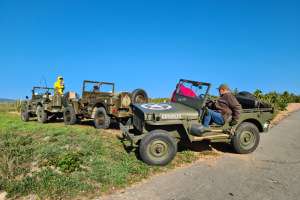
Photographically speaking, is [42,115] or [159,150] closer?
[159,150]

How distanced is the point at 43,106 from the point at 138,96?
6.91 m

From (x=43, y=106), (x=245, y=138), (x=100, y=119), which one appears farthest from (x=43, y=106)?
(x=245, y=138)

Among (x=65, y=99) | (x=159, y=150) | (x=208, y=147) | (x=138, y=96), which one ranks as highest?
(x=138, y=96)

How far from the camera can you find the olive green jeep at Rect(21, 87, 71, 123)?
11359 millimetres

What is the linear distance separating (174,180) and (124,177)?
102 cm

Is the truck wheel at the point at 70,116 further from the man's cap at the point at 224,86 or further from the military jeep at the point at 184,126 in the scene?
the man's cap at the point at 224,86

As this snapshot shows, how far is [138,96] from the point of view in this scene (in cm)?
862

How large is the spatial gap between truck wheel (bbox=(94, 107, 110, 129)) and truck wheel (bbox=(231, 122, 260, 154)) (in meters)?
4.80

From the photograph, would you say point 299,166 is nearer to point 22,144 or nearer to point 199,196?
point 199,196

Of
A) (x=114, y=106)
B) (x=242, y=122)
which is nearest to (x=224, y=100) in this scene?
(x=242, y=122)

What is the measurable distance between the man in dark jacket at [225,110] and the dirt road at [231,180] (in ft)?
3.31

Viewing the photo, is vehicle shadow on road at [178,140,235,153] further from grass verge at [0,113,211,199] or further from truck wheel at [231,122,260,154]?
grass verge at [0,113,211,199]

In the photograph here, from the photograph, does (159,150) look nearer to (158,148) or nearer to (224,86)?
(158,148)

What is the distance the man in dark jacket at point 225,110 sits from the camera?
5.29 metres
